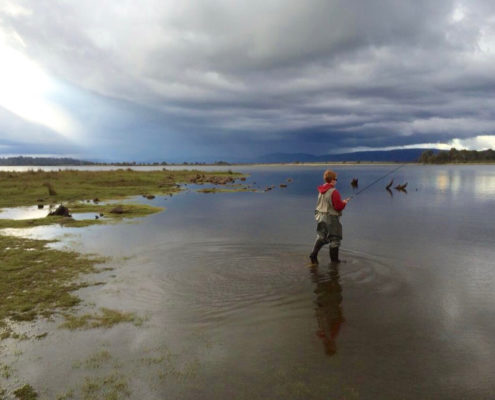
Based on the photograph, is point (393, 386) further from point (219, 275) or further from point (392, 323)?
point (219, 275)

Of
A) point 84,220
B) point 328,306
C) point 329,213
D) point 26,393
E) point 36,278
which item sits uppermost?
point 329,213

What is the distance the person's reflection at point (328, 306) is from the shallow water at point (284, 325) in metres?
0.04

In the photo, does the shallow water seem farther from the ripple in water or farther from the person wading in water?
the person wading in water

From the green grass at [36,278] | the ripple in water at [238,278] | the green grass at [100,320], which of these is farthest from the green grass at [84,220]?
the green grass at [100,320]

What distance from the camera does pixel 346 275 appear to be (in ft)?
39.9

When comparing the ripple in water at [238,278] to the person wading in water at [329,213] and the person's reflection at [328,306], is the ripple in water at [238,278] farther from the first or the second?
the person wading in water at [329,213]

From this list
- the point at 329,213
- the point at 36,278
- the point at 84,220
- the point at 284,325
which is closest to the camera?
the point at 284,325

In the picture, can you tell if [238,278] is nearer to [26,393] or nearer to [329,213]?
[329,213]

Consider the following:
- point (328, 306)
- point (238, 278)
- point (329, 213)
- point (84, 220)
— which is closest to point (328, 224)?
point (329, 213)

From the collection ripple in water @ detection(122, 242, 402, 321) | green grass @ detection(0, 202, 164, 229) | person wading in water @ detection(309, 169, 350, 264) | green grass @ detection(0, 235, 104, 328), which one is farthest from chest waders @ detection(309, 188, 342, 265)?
green grass @ detection(0, 202, 164, 229)

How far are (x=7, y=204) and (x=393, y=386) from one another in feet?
121

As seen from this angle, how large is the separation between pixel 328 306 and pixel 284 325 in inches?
69.9

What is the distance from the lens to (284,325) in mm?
8273

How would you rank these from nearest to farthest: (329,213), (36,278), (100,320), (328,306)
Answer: (100,320)
(328,306)
(36,278)
(329,213)
